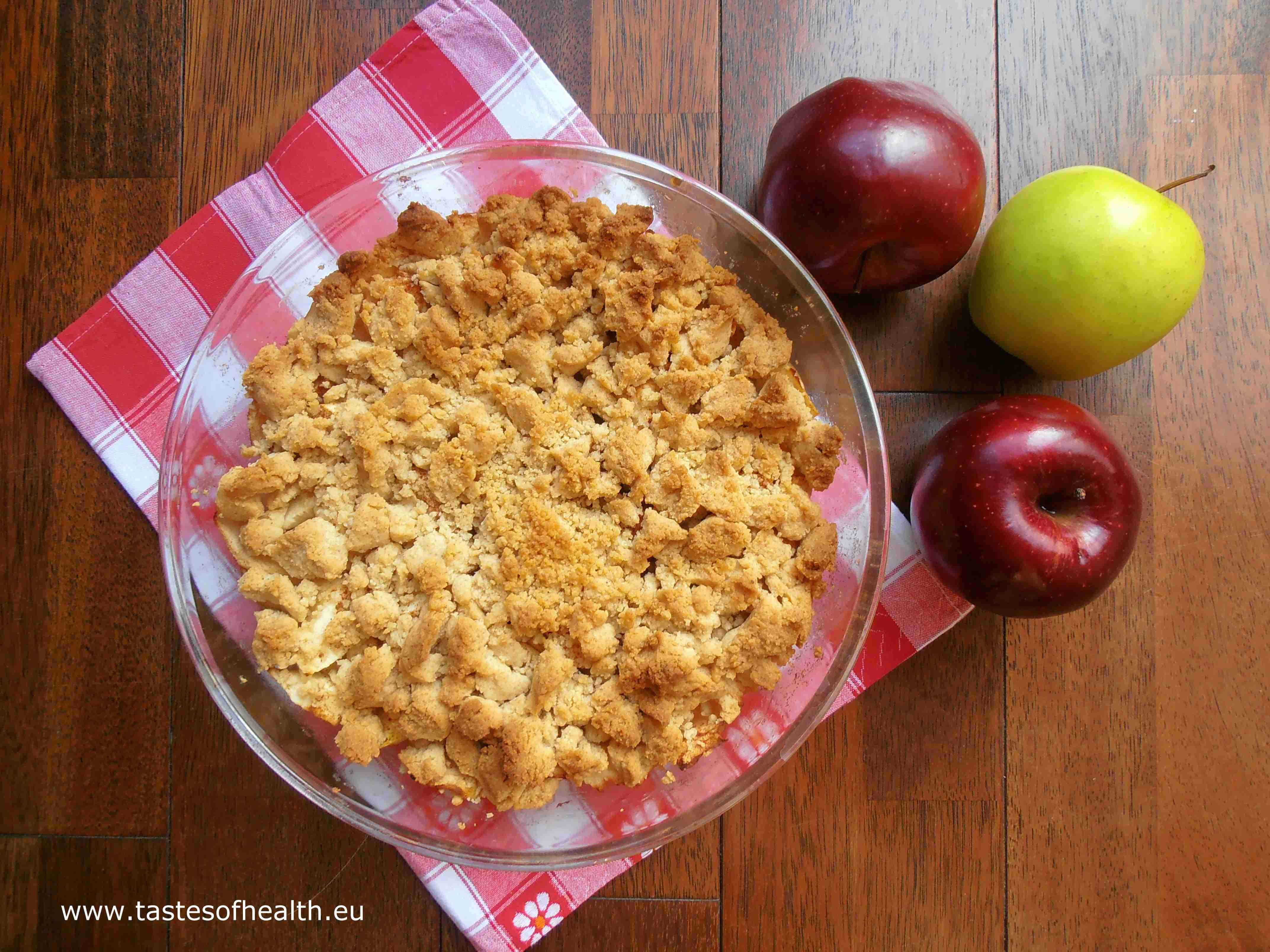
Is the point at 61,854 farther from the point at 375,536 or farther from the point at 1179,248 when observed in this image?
the point at 1179,248

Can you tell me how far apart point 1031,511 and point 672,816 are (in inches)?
20.2

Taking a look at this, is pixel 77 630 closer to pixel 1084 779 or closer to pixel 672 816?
pixel 672 816

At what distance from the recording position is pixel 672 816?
0.86 metres

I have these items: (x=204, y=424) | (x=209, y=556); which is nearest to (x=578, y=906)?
(x=209, y=556)

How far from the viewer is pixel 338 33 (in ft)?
3.34

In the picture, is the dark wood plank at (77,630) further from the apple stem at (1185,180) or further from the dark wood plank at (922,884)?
the apple stem at (1185,180)

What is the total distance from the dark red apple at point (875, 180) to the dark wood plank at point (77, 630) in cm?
81

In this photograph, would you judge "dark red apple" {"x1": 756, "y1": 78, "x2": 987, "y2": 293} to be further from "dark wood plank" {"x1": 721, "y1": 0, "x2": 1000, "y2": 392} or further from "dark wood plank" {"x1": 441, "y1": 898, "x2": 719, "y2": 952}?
Result: "dark wood plank" {"x1": 441, "y1": 898, "x2": 719, "y2": 952}

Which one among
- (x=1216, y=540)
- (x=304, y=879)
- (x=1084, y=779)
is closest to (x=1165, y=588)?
(x=1216, y=540)

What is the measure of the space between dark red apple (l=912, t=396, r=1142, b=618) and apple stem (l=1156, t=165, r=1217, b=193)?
272 mm

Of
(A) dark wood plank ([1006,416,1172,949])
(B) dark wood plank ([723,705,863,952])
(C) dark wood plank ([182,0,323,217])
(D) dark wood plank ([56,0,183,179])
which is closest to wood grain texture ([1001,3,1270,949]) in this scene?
(A) dark wood plank ([1006,416,1172,949])

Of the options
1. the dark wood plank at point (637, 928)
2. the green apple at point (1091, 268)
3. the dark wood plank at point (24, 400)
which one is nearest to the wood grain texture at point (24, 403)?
the dark wood plank at point (24, 400)

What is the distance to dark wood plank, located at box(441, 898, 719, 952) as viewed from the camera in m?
1.01

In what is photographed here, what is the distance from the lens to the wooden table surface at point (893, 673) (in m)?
1.01
